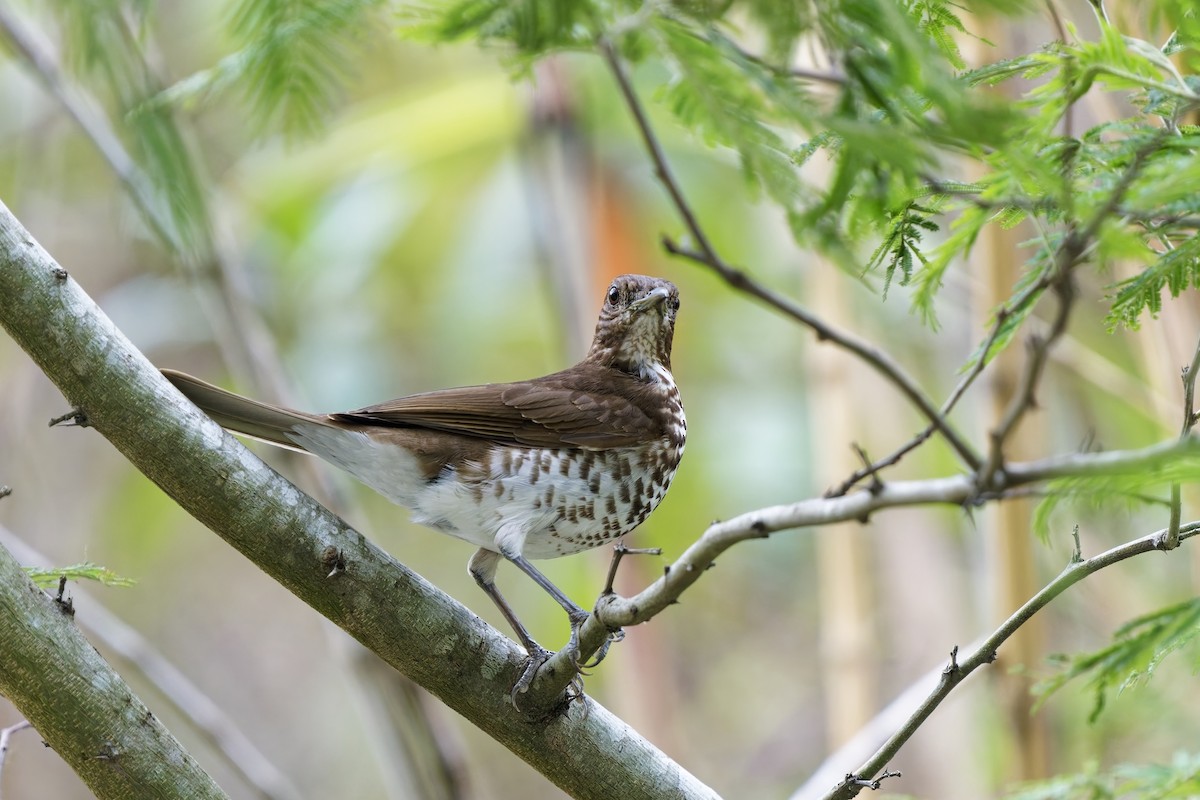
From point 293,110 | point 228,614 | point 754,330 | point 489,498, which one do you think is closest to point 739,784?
point 754,330

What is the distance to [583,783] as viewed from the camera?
92.1 inches

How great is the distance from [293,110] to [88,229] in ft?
16.7

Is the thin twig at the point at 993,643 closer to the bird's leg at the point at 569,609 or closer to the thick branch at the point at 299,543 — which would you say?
the thick branch at the point at 299,543

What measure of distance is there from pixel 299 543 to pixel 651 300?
4.64 feet

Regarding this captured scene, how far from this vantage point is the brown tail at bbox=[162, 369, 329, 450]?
233cm

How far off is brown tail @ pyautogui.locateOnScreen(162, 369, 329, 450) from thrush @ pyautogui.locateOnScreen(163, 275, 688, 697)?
47 millimetres

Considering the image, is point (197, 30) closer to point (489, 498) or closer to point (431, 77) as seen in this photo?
point (431, 77)

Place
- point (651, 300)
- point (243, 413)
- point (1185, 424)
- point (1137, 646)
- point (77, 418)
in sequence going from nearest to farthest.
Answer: point (1137, 646), point (1185, 424), point (77, 418), point (243, 413), point (651, 300)

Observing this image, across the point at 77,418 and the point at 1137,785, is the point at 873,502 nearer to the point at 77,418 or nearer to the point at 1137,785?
the point at 1137,785

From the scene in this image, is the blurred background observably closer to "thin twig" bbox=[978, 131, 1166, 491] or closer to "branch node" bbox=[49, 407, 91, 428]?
"branch node" bbox=[49, 407, 91, 428]

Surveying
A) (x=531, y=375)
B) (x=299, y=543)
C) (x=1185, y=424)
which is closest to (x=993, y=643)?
(x=1185, y=424)

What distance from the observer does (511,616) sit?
2.67m

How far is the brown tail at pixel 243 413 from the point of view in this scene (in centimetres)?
233

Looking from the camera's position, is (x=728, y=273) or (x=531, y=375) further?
(x=531, y=375)
